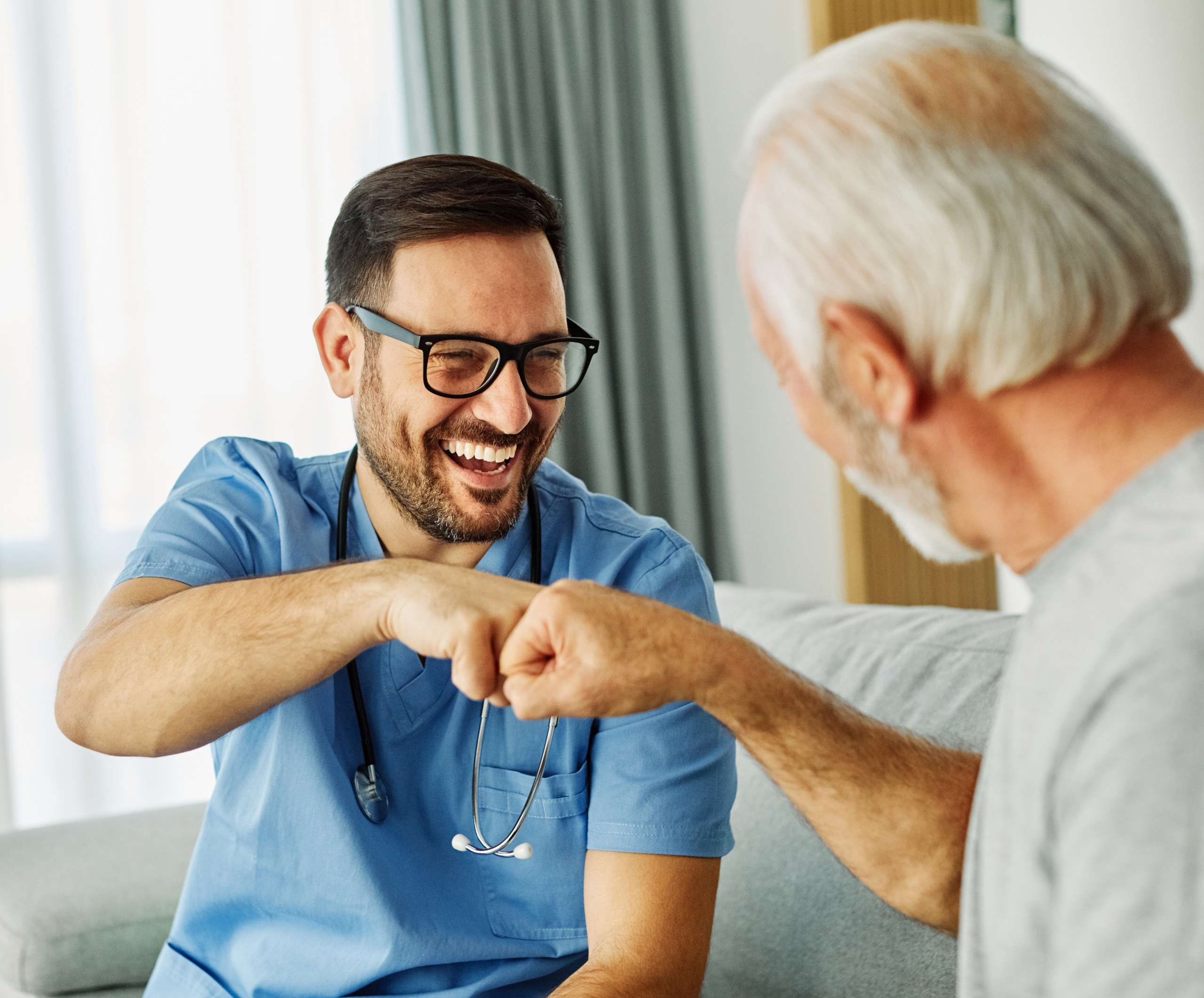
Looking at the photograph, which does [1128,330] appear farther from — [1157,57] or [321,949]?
[1157,57]

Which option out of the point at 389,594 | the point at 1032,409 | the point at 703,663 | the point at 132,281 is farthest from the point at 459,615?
the point at 132,281

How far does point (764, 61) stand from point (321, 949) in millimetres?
3032

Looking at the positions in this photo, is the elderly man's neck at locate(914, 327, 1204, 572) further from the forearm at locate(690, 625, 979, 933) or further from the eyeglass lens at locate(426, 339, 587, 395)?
the eyeglass lens at locate(426, 339, 587, 395)

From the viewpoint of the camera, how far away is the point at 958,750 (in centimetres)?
116

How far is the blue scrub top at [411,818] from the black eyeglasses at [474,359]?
0.22m

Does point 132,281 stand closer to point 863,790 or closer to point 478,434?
point 478,434

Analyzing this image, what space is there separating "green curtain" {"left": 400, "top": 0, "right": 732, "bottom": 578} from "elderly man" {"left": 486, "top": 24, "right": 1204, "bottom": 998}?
8.26 feet

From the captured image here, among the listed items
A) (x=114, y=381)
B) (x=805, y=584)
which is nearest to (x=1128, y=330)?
(x=114, y=381)

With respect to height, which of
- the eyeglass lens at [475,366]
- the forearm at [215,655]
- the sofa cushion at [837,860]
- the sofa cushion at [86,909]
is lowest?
the sofa cushion at [86,909]

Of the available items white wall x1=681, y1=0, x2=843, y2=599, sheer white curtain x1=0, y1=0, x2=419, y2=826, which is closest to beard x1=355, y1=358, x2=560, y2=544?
sheer white curtain x1=0, y1=0, x2=419, y2=826

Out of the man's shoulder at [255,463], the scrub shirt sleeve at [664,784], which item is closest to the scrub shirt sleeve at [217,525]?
the man's shoulder at [255,463]

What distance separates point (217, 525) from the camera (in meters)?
1.45

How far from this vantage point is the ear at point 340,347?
59.7 inches

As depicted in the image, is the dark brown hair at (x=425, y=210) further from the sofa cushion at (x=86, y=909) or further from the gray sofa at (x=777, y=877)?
the sofa cushion at (x=86, y=909)
